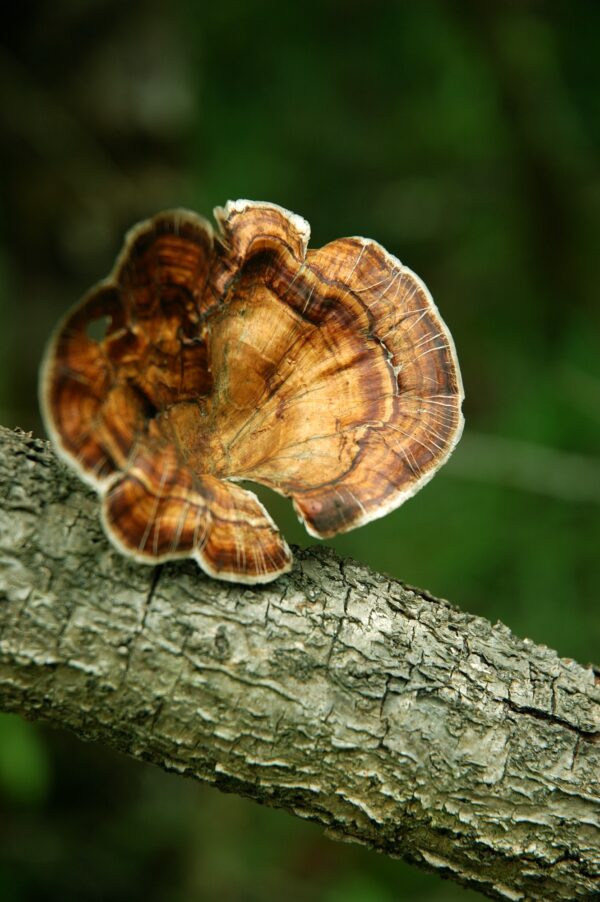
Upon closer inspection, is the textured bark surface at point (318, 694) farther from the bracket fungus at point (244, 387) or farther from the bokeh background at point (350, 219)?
the bokeh background at point (350, 219)

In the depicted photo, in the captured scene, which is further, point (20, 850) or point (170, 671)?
point (20, 850)

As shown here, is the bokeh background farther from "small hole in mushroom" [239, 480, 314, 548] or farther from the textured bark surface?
the textured bark surface

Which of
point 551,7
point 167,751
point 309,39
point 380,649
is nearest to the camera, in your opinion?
point 167,751

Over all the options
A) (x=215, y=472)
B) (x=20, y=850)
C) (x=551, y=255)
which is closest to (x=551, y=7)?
(x=551, y=255)

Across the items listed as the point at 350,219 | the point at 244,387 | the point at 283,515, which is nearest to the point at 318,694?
the point at 244,387

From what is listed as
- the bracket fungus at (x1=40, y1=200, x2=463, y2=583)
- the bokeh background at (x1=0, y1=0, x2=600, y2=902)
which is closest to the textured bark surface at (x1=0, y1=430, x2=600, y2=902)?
the bracket fungus at (x1=40, y1=200, x2=463, y2=583)

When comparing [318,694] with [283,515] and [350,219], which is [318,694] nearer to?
[283,515]

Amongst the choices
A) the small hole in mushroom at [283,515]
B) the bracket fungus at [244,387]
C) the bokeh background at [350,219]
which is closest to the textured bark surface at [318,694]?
the bracket fungus at [244,387]

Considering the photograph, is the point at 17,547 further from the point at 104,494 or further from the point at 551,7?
the point at 551,7
